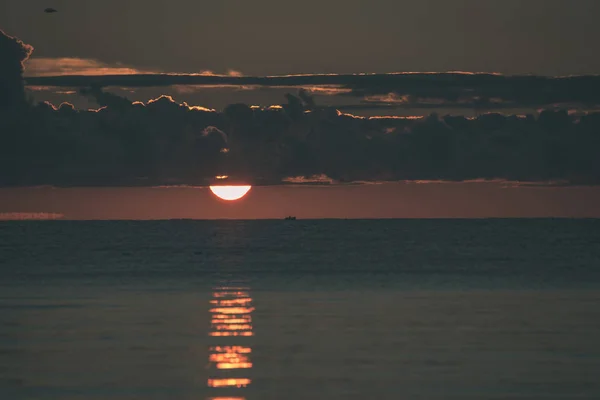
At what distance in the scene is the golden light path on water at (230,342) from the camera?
28469 millimetres

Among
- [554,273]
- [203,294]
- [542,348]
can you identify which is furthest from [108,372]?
[554,273]

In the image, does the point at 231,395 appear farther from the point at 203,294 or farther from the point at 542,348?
the point at 203,294

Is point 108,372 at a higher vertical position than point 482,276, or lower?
lower

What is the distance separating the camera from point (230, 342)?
3469 centimetres

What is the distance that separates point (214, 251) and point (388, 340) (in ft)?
286

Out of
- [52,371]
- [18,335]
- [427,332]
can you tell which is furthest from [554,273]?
[52,371]

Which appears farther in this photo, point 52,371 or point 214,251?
point 214,251

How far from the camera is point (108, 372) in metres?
29.2

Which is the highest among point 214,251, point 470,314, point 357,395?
point 214,251

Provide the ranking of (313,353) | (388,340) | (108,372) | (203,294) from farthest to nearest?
(203,294) → (388,340) → (313,353) → (108,372)

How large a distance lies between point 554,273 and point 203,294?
94.1 feet

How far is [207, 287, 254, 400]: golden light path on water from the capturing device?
28.5 m

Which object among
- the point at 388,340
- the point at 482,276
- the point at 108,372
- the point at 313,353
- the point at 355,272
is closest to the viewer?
the point at 108,372

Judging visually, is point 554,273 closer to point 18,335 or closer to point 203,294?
point 203,294
